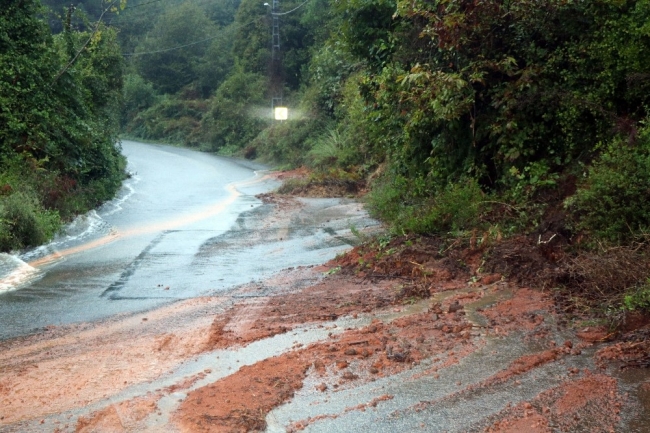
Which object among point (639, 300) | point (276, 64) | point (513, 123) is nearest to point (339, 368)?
point (639, 300)

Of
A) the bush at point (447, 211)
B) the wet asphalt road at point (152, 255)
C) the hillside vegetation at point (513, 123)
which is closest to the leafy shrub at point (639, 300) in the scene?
the hillside vegetation at point (513, 123)

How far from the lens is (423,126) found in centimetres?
1207

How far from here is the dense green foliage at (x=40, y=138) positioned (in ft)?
47.7

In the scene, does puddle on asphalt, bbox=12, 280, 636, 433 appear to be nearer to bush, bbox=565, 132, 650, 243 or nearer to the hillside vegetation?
the hillside vegetation

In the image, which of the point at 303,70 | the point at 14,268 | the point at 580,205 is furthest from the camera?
the point at 303,70

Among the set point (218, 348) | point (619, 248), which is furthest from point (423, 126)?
point (218, 348)

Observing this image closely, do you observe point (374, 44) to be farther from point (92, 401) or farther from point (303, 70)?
point (303, 70)

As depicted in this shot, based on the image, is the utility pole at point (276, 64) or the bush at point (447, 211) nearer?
the bush at point (447, 211)

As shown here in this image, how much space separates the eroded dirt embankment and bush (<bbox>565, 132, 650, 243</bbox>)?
105 cm

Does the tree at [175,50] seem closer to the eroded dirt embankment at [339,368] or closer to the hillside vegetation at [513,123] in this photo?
the hillside vegetation at [513,123]

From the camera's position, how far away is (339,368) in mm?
5957

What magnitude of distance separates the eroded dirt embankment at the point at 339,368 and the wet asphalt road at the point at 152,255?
42.3 inches

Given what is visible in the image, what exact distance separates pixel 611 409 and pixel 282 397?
7.65 feet

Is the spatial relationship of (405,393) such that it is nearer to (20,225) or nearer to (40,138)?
(20,225)
